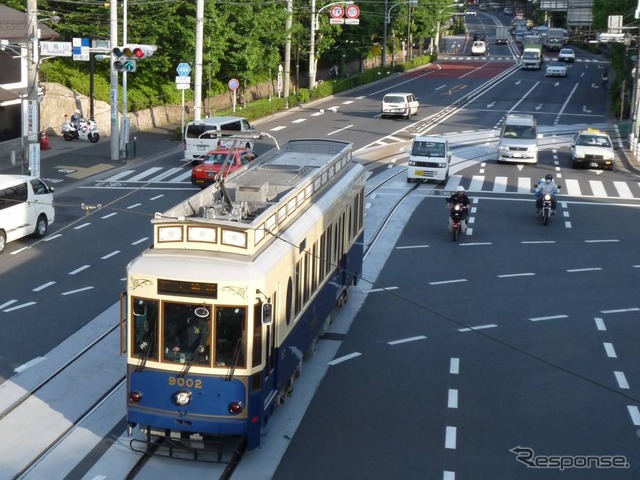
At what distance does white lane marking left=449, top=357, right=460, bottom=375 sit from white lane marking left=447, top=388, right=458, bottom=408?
35.1 inches

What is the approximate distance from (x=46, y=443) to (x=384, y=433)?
15.8 ft

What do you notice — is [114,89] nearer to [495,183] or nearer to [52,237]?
[52,237]

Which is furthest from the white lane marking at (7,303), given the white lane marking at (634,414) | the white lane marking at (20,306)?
the white lane marking at (634,414)

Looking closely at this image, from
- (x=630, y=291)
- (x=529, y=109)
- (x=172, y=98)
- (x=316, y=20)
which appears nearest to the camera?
(x=630, y=291)

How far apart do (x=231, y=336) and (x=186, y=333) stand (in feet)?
1.93

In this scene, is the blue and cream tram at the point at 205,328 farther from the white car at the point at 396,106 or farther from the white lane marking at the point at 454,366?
the white car at the point at 396,106

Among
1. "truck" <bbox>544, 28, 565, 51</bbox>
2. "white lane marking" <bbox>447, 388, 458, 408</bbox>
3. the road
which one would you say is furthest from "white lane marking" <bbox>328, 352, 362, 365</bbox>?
"truck" <bbox>544, 28, 565, 51</bbox>

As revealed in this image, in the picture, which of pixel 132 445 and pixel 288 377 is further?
pixel 288 377

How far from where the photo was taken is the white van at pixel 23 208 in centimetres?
2570

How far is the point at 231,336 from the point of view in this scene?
514 inches

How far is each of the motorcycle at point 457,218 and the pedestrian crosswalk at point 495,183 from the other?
8775 mm

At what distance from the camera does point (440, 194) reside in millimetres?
36094

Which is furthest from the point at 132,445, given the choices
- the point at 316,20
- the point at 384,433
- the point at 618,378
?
the point at 316,20

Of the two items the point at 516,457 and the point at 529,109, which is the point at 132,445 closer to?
the point at 516,457
